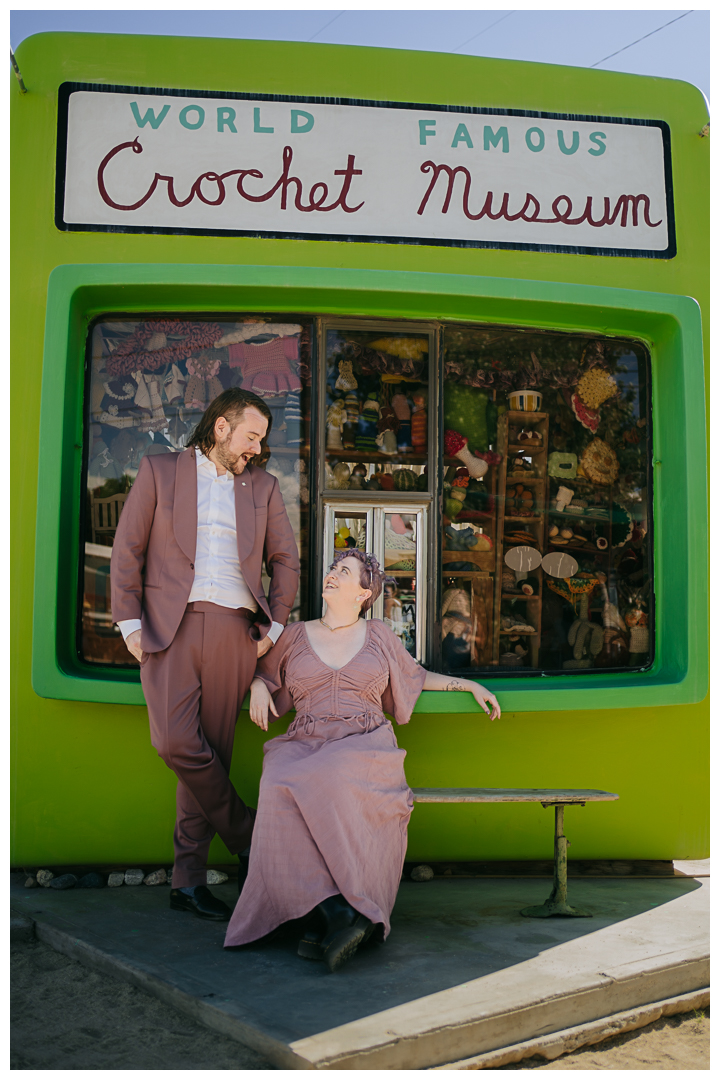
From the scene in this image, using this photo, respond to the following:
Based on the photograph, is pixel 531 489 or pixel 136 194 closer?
pixel 136 194

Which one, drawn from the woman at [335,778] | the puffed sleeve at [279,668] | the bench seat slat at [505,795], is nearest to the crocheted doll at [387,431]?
the woman at [335,778]

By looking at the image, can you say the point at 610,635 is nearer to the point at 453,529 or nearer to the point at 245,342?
the point at 453,529

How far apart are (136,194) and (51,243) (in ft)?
1.63

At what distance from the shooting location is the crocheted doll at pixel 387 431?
4.54 metres

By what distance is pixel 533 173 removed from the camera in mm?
4547

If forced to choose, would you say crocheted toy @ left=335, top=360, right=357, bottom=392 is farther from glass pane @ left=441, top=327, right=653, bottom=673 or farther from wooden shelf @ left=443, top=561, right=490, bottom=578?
wooden shelf @ left=443, top=561, right=490, bottom=578

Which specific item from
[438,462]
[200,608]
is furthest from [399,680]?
[438,462]

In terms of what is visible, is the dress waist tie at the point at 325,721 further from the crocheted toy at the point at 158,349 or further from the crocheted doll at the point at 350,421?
the crocheted toy at the point at 158,349

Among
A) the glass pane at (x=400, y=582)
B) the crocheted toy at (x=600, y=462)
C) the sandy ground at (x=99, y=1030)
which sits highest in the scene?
the crocheted toy at (x=600, y=462)

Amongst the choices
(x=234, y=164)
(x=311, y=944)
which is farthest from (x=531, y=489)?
(x=311, y=944)

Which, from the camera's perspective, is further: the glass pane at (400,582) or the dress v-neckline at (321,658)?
the glass pane at (400,582)

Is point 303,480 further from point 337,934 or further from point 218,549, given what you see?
point 337,934

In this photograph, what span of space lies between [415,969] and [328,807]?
631 mm

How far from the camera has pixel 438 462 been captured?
14.9 feet
